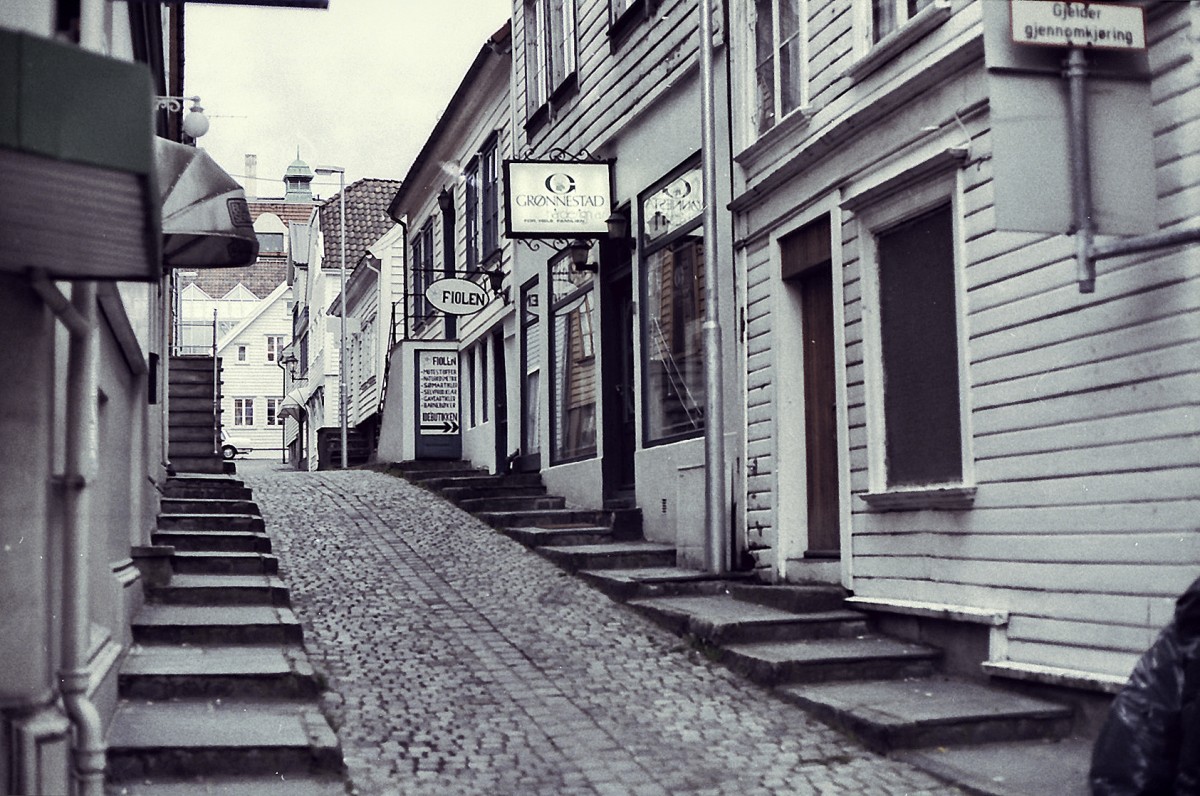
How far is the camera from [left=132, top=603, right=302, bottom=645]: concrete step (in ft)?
30.0

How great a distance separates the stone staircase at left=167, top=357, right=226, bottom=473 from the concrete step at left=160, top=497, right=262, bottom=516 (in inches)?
152

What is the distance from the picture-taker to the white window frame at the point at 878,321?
8898 millimetres

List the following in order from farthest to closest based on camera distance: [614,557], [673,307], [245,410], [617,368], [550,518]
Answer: [245,410]
[617,368]
[550,518]
[673,307]
[614,557]

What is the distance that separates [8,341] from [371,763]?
9.33ft

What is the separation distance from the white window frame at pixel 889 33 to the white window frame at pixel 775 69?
84cm

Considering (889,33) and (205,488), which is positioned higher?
(889,33)

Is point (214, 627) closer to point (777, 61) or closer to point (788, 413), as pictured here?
point (788, 413)

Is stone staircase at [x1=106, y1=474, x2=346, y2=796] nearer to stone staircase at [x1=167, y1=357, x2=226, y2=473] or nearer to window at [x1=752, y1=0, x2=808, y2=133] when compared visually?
window at [x1=752, y1=0, x2=808, y2=133]

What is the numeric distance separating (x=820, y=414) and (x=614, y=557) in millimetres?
2585

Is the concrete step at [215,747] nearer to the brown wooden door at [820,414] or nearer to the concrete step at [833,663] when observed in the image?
the concrete step at [833,663]

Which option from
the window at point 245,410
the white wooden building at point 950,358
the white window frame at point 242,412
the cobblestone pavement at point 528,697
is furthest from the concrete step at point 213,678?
the window at point 245,410

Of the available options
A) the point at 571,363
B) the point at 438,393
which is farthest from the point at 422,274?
the point at 571,363

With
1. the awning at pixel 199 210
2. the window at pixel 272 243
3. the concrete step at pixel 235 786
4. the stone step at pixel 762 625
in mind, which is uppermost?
the window at pixel 272 243

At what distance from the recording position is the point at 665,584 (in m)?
11.5
